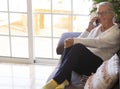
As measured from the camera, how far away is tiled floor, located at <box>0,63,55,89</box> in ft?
12.5

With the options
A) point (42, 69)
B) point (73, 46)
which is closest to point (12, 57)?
point (42, 69)

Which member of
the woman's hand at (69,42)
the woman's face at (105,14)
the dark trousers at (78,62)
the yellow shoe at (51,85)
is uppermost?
the woman's face at (105,14)

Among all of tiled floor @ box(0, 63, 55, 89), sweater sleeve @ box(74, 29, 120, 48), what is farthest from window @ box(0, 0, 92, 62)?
sweater sleeve @ box(74, 29, 120, 48)

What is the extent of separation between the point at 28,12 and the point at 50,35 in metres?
0.50

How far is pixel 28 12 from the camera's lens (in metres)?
4.42

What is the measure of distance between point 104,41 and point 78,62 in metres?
0.33

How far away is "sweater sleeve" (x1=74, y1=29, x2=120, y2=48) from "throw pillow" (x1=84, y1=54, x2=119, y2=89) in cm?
44

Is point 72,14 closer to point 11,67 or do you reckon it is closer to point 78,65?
point 11,67

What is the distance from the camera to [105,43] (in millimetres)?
2887

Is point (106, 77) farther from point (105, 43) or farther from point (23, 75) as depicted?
point (23, 75)

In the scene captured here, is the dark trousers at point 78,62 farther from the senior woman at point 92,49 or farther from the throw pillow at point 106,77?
the throw pillow at point 106,77

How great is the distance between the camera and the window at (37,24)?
4.43m

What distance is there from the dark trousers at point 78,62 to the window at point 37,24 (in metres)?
1.52

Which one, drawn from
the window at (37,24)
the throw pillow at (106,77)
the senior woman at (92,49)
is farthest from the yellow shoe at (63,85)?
the window at (37,24)
